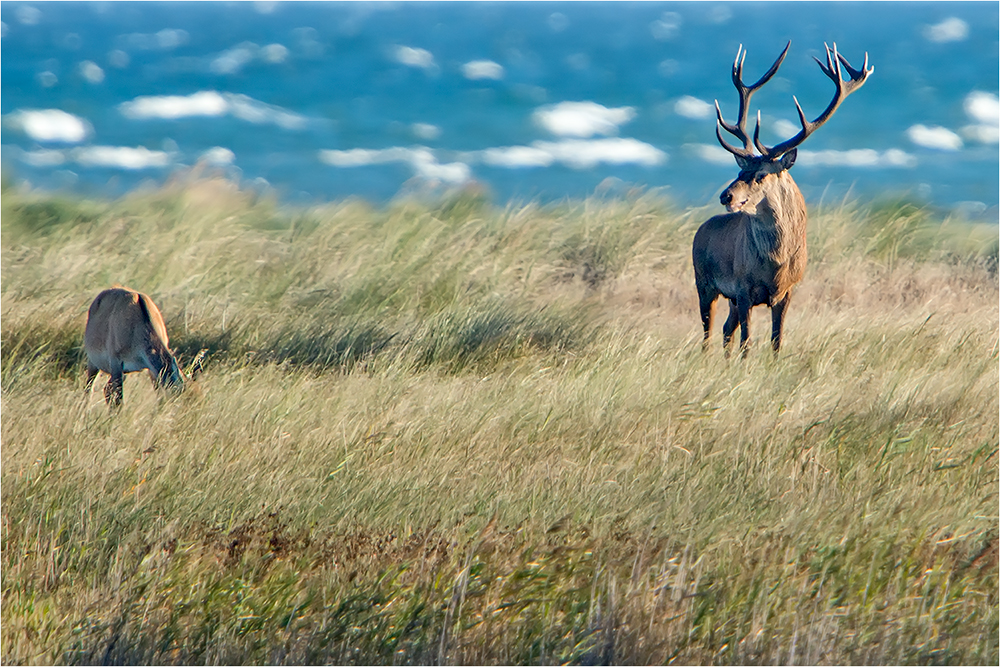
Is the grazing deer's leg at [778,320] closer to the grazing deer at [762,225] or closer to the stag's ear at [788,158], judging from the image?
the grazing deer at [762,225]

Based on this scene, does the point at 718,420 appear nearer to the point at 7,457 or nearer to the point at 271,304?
the point at 7,457

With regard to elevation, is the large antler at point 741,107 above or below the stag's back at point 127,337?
above

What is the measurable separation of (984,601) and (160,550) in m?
2.95

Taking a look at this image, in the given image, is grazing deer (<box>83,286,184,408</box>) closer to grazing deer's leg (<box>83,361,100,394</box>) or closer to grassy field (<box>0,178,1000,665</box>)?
grazing deer's leg (<box>83,361,100,394</box>)

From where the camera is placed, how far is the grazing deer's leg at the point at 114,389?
227 inches

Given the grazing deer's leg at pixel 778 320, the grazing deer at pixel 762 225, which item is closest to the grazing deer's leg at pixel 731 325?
the grazing deer at pixel 762 225

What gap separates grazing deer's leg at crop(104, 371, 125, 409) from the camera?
5.76 metres

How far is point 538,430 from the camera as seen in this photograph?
498 centimetres

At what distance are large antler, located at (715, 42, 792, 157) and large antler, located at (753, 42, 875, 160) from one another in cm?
13

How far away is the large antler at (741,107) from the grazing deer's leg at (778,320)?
1.06m

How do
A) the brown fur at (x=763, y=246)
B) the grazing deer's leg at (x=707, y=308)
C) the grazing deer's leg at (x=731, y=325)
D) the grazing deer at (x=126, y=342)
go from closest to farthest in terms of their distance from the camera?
1. the grazing deer at (x=126, y=342)
2. the brown fur at (x=763, y=246)
3. the grazing deer's leg at (x=731, y=325)
4. the grazing deer's leg at (x=707, y=308)

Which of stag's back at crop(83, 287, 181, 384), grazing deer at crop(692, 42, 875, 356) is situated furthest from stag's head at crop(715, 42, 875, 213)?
stag's back at crop(83, 287, 181, 384)

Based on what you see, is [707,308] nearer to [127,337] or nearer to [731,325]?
[731,325]

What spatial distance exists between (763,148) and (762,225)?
54 cm
